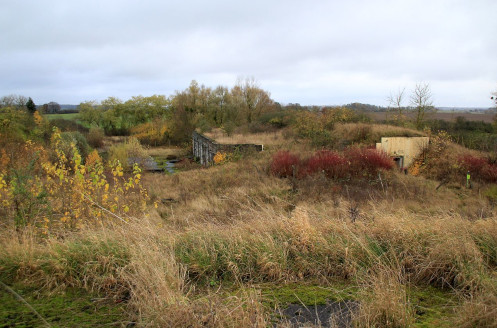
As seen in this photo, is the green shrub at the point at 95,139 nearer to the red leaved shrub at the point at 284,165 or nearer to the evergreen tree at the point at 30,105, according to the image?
the evergreen tree at the point at 30,105

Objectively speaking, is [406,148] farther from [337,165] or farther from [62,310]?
[62,310]

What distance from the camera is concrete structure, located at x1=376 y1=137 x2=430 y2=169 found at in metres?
24.2

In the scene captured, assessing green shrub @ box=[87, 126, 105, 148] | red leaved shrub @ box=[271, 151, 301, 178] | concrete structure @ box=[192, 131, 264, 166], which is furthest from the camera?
green shrub @ box=[87, 126, 105, 148]

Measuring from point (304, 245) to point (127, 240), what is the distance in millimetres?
1822

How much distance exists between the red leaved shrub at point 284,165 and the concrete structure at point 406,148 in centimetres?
823

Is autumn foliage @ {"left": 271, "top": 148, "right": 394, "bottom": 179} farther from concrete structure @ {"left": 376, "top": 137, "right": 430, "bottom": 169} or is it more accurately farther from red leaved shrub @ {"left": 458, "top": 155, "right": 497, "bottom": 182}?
red leaved shrub @ {"left": 458, "top": 155, "right": 497, "bottom": 182}

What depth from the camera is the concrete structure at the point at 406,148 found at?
24208 mm

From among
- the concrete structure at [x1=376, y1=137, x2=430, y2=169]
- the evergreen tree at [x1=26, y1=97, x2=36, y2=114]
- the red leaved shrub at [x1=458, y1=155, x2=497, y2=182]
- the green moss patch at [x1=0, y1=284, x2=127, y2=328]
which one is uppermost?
the evergreen tree at [x1=26, y1=97, x2=36, y2=114]

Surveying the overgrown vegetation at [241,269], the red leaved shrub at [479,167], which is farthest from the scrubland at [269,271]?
the red leaved shrub at [479,167]

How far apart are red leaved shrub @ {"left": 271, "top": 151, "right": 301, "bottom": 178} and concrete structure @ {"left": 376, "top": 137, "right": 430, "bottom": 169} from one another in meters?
8.23

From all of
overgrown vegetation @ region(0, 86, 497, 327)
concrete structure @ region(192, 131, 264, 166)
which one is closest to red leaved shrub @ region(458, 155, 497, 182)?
concrete structure @ region(192, 131, 264, 166)

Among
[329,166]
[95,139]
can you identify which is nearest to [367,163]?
[329,166]

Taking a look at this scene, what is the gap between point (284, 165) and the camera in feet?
65.5

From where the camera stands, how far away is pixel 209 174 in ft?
70.5
